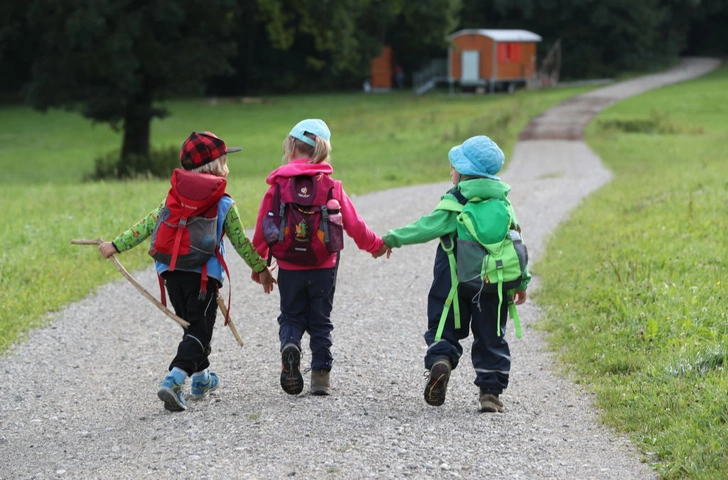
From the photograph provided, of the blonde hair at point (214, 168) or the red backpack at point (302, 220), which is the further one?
the blonde hair at point (214, 168)

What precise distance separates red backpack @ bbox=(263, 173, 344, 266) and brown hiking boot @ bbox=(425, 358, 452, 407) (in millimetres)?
911

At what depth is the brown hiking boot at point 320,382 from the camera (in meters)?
5.97

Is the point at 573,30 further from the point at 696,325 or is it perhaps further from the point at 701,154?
the point at 696,325

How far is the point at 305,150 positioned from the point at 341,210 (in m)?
0.42

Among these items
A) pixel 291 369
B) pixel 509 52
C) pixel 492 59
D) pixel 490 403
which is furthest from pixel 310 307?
pixel 509 52

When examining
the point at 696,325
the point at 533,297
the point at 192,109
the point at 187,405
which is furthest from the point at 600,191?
the point at 192,109

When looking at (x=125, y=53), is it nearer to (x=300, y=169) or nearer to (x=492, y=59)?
(x=300, y=169)

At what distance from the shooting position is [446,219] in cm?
573

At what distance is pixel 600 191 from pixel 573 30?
4694 cm

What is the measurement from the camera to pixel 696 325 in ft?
22.7

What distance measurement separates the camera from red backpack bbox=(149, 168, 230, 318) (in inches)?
222

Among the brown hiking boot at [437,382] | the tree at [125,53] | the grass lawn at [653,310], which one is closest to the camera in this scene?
the grass lawn at [653,310]

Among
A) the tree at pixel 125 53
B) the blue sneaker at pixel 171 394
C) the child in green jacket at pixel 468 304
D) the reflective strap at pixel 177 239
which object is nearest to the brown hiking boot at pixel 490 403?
the child in green jacket at pixel 468 304

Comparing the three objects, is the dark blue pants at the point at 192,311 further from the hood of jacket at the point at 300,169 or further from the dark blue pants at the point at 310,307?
the hood of jacket at the point at 300,169
